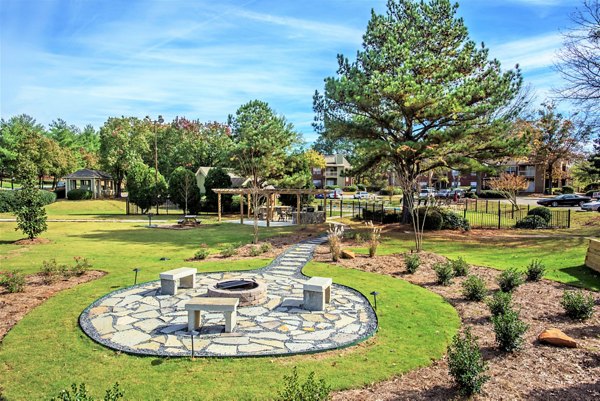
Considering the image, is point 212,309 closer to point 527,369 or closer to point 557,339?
point 527,369

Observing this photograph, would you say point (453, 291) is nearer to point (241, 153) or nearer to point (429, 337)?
point (429, 337)

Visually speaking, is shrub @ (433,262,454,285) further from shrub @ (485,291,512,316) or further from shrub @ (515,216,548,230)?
shrub @ (515,216,548,230)

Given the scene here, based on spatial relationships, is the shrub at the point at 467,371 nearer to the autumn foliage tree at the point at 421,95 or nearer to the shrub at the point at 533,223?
the autumn foliage tree at the point at 421,95

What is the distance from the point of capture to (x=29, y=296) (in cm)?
848

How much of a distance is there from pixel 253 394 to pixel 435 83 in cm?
1840

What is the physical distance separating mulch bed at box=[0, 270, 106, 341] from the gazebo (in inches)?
1464

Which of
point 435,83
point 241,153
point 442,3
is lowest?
point 241,153

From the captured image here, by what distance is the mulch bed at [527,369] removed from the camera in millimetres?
4531

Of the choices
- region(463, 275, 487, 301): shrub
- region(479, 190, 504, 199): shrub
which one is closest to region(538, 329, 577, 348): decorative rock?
region(463, 275, 487, 301): shrub

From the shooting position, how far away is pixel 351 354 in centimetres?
564

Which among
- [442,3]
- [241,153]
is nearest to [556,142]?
[442,3]

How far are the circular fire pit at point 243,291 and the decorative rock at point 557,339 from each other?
16.5 ft

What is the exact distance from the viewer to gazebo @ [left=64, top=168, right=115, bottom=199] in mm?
43094

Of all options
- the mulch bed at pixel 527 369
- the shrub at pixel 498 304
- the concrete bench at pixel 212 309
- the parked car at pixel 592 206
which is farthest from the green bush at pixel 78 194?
the parked car at pixel 592 206
